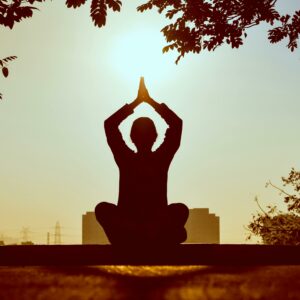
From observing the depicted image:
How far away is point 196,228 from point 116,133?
161m

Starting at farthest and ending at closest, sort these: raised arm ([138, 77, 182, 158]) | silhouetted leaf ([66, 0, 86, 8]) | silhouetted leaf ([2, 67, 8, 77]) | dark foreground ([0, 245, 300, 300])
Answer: silhouetted leaf ([2, 67, 8, 77]), silhouetted leaf ([66, 0, 86, 8]), raised arm ([138, 77, 182, 158]), dark foreground ([0, 245, 300, 300])

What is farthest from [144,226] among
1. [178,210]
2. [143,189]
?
[143,189]

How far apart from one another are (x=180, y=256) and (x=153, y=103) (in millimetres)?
2947

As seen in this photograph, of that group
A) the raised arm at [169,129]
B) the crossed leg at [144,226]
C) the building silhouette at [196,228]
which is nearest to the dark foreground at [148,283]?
the crossed leg at [144,226]

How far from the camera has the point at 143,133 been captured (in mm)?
5793

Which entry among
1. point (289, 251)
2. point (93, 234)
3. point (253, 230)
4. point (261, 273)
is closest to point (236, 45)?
point (289, 251)

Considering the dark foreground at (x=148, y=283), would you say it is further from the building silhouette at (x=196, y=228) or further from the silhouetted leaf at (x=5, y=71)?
the building silhouette at (x=196, y=228)

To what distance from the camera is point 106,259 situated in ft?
11.2

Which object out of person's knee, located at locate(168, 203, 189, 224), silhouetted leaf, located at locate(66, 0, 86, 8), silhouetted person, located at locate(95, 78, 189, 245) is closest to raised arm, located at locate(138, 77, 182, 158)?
silhouetted person, located at locate(95, 78, 189, 245)

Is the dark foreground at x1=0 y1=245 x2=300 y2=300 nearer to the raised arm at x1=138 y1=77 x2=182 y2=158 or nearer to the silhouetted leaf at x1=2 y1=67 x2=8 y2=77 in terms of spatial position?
the raised arm at x1=138 y1=77 x2=182 y2=158

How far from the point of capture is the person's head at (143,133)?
19.0 ft

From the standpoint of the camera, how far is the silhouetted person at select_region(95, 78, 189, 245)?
16.6 ft

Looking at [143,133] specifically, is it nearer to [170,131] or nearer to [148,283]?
[170,131]

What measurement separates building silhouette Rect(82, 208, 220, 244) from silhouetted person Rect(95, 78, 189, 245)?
151m
